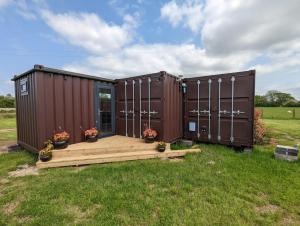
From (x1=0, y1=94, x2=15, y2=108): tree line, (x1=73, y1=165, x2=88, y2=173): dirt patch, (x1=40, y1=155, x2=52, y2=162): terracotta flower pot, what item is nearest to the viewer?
(x1=73, y1=165, x2=88, y2=173): dirt patch

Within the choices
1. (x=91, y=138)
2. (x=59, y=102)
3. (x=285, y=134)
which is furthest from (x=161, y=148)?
(x=285, y=134)

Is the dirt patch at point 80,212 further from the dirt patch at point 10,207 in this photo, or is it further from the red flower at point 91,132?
the red flower at point 91,132

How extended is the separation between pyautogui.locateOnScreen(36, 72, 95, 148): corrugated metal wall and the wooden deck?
25.0 inches

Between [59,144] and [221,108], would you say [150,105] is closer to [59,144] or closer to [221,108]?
[221,108]

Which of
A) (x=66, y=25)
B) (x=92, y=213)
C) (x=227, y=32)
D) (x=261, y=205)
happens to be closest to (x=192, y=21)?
(x=227, y=32)

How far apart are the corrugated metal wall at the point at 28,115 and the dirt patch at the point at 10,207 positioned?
7.57ft

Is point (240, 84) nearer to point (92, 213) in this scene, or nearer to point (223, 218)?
point (223, 218)

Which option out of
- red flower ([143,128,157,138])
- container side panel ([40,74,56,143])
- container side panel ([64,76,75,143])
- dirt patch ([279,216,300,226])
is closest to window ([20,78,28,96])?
container side panel ([40,74,56,143])

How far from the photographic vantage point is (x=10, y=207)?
2342mm

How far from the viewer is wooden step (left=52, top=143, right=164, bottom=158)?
14.2 ft

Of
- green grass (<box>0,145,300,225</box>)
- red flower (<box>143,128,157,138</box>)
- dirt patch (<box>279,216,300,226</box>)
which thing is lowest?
dirt patch (<box>279,216,300,226</box>)

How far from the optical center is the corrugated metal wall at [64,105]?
4364mm

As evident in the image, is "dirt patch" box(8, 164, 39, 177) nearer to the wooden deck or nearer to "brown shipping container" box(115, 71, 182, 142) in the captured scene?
the wooden deck

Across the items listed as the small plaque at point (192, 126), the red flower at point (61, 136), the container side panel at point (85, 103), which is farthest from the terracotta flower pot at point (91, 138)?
the small plaque at point (192, 126)
